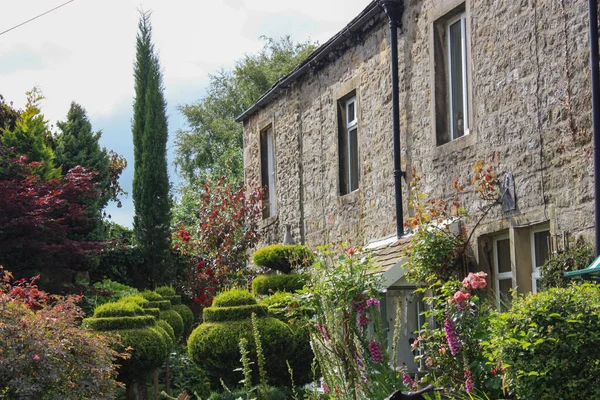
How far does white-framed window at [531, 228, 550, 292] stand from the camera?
8.78 m

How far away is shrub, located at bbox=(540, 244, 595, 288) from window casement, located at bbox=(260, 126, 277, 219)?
9.75 meters

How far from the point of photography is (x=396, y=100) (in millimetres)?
11578

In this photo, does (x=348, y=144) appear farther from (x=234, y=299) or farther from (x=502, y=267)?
(x=502, y=267)

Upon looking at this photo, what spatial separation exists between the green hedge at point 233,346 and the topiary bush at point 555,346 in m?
4.39

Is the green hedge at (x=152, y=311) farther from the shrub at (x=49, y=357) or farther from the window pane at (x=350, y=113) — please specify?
the window pane at (x=350, y=113)

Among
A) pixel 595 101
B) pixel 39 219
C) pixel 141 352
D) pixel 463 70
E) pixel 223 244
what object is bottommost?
pixel 141 352

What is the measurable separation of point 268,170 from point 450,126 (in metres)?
7.71

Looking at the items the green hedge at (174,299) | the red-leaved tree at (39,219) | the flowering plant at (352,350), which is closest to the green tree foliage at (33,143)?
the red-leaved tree at (39,219)

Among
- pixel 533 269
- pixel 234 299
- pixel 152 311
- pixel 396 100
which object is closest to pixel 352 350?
pixel 533 269

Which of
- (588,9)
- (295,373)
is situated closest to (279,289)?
(295,373)

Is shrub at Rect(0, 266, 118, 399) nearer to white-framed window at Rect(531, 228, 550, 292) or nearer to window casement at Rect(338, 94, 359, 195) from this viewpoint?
white-framed window at Rect(531, 228, 550, 292)

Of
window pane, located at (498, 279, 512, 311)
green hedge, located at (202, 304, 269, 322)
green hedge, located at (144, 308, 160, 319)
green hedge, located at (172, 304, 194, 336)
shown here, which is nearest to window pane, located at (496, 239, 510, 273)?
window pane, located at (498, 279, 512, 311)

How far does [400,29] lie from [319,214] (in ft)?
13.1

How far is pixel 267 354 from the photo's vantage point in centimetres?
1031
